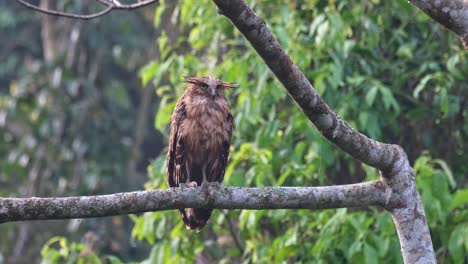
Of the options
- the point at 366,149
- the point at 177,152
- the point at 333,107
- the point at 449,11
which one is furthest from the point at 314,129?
the point at 449,11

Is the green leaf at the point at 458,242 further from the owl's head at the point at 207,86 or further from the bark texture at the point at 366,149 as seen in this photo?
the owl's head at the point at 207,86

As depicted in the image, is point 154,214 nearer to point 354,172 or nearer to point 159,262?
point 159,262

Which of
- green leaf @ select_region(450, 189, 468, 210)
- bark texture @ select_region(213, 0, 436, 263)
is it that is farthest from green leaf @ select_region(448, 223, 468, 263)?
bark texture @ select_region(213, 0, 436, 263)

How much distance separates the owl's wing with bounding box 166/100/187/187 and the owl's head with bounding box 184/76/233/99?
0.44ft

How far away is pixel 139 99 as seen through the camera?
15.4 m

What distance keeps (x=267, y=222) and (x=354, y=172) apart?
0.75 meters

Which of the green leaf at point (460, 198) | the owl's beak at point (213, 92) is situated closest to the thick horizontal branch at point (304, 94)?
the green leaf at point (460, 198)

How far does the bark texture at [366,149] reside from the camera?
152 inches

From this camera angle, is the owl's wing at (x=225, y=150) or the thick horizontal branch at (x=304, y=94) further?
the owl's wing at (x=225, y=150)

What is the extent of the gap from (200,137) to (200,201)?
3.99 ft

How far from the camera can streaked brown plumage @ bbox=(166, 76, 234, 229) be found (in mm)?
5301

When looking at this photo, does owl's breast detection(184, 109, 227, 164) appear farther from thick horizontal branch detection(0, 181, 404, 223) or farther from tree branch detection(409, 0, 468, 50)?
tree branch detection(409, 0, 468, 50)

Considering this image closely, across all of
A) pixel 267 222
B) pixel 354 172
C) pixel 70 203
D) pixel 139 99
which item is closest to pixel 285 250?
pixel 267 222

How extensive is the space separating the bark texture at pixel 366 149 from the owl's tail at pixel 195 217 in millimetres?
1232
